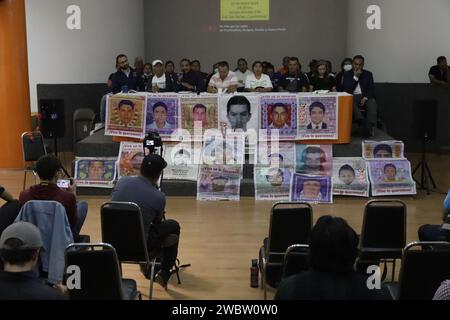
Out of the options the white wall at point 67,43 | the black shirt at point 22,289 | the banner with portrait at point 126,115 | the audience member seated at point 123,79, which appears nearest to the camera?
the black shirt at point 22,289

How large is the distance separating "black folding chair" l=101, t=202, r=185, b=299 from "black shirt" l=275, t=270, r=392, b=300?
2.20 metres

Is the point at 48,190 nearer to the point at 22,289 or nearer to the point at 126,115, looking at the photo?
the point at 22,289

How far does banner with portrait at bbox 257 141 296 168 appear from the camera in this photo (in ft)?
29.7

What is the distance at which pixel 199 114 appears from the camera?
932cm

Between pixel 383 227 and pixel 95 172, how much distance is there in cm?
528

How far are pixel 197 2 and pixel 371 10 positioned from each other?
4697mm

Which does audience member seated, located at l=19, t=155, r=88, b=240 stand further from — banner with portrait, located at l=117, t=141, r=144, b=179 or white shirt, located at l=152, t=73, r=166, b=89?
white shirt, located at l=152, t=73, r=166, b=89

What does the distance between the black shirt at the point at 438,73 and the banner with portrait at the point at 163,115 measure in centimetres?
520

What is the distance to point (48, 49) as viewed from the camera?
478 inches

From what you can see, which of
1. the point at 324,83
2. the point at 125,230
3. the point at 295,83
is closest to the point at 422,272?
the point at 125,230

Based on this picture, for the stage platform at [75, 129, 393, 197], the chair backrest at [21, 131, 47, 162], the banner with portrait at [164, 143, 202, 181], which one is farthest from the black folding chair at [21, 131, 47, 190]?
the banner with portrait at [164, 143, 202, 181]

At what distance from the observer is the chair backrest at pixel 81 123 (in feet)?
40.3

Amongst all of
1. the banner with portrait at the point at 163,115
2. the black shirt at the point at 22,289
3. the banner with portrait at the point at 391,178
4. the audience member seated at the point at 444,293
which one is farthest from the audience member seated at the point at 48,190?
the banner with portrait at the point at 391,178

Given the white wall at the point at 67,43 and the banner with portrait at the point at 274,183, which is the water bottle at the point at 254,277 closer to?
the banner with portrait at the point at 274,183
